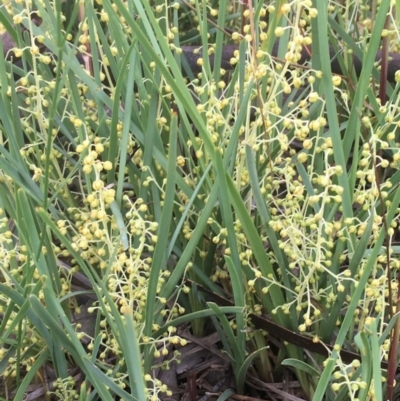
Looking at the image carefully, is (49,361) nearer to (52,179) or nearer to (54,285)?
(54,285)

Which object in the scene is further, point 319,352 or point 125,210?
point 125,210

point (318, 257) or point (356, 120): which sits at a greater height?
point (356, 120)

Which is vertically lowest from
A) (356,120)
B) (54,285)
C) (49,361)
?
(49,361)

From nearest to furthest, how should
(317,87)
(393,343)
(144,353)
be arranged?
(393,343), (144,353), (317,87)

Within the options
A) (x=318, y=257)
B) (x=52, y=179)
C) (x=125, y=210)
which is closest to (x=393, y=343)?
(x=318, y=257)

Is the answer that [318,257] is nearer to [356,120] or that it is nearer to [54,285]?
[356,120]

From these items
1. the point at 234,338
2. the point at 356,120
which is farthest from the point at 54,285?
the point at 356,120

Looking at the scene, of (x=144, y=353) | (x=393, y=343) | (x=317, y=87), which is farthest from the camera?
(x=317, y=87)
